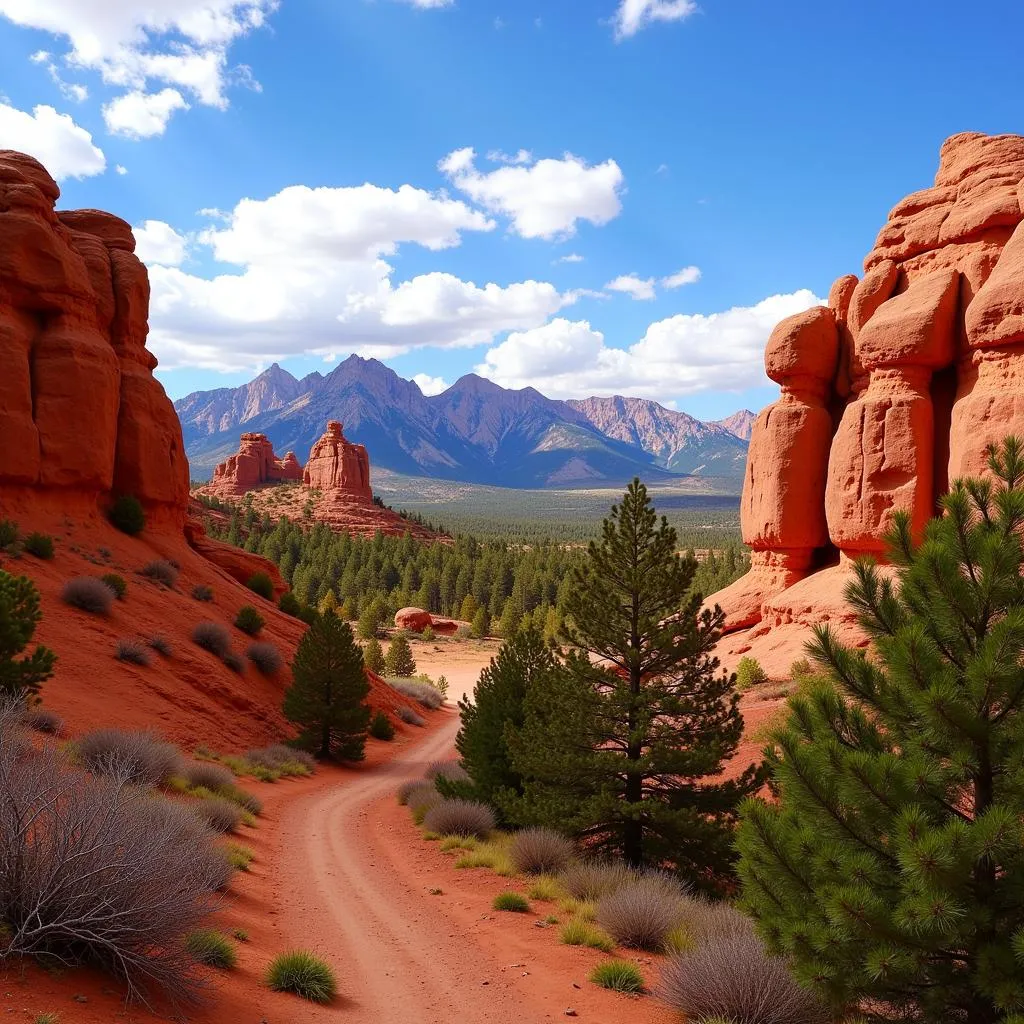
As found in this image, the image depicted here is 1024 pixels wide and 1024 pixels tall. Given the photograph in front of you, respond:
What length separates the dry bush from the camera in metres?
5.98

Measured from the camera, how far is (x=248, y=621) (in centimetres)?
3130

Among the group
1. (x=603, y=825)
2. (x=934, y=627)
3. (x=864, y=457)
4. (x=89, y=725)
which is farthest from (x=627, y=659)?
(x=864, y=457)

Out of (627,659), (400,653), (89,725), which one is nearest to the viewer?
(627,659)

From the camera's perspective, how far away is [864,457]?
2714cm

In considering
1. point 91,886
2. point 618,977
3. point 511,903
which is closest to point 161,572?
point 511,903

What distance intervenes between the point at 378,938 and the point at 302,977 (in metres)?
2.36

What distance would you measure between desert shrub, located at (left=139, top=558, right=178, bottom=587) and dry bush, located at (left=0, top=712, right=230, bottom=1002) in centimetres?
2411

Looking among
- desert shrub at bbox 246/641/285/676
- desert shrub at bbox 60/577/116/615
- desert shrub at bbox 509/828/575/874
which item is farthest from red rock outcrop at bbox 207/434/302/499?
desert shrub at bbox 509/828/575/874

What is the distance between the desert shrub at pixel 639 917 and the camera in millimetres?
10070

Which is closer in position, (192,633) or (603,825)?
(603,825)

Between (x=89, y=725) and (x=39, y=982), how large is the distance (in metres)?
13.6

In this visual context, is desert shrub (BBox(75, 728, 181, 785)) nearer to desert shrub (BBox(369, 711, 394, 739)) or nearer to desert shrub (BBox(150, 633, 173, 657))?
desert shrub (BBox(150, 633, 173, 657))

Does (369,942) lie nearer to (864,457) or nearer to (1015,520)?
(1015,520)

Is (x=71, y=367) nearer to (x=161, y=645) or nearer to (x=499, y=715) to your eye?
(x=161, y=645)
